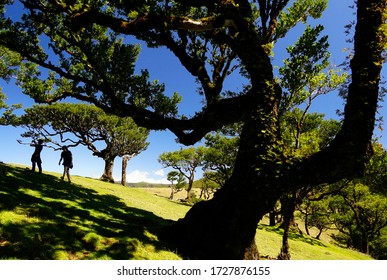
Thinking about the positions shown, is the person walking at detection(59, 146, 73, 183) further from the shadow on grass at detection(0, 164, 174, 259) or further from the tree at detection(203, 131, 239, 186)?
the tree at detection(203, 131, 239, 186)

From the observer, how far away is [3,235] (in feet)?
26.6

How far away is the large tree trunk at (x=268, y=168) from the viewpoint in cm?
969

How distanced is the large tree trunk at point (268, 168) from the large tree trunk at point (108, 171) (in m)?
41.6

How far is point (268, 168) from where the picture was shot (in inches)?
433

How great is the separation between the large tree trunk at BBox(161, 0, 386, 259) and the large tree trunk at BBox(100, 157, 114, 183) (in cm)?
4156

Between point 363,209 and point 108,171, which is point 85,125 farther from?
point 363,209

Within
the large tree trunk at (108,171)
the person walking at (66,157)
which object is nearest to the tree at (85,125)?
the large tree trunk at (108,171)

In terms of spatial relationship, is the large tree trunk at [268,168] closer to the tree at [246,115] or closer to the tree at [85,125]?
the tree at [246,115]

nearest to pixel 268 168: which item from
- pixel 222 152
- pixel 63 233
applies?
pixel 63 233

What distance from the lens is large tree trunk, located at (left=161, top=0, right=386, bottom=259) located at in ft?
31.8
